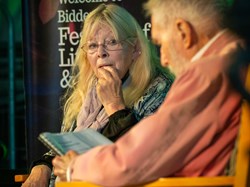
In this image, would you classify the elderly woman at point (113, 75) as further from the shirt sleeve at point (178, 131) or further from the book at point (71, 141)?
the shirt sleeve at point (178, 131)

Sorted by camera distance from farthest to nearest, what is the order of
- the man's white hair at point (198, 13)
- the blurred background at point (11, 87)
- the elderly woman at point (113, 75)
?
the blurred background at point (11, 87) < the elderly woman at point (113, 75) < the man's white hair at point (198, 13)

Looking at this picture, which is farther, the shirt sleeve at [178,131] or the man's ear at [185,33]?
the man's ear at [185,33]

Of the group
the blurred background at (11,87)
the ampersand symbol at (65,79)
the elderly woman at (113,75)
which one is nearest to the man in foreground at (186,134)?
the elderly woman at (113,75)

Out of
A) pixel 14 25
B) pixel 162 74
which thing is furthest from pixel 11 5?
pixel 162 74

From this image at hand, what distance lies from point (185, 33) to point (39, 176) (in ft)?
6.64

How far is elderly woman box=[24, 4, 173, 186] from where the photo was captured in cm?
475

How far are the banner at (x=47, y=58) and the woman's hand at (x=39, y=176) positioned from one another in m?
0.23

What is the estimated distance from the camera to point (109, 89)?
15.9 ft

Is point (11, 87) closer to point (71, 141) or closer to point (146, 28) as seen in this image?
point (146, 28)

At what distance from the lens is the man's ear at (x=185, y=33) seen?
306 cm

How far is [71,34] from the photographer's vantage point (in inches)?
201

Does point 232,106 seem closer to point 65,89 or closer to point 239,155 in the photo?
point 239,155

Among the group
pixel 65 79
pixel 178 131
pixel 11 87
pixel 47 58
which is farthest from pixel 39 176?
pixel 178 131

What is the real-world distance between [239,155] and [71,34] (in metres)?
2.44
